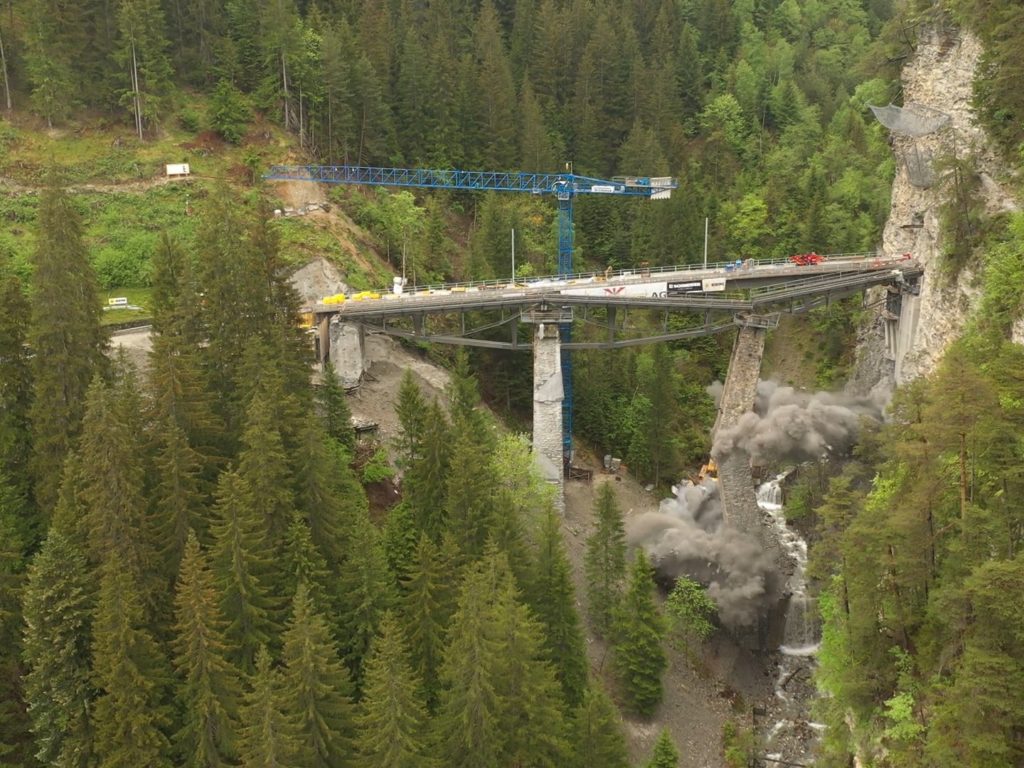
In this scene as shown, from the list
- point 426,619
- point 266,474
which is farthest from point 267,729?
point 266,474

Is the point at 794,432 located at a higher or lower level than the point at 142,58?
lower

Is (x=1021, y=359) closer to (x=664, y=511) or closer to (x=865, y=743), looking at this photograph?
(x=865, y=743)

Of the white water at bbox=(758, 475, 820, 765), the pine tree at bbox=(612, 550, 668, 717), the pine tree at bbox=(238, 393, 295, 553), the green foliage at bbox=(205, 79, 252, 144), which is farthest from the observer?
the green foliage at bbox=(205, 79, 252, 144)

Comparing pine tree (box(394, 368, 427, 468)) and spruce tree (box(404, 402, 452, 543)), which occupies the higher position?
→ pine tree (box(394, 368, 427, 468))

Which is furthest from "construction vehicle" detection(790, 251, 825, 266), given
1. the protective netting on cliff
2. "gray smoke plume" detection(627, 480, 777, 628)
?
"gray smoke plume" detection(627, 480, 777, 628)

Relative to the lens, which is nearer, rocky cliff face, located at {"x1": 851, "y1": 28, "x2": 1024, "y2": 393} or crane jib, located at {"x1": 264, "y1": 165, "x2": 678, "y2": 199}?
rocky cliff face, located at {"x1": 851, "y1": 28, "x2": 1024, "y2": 393}

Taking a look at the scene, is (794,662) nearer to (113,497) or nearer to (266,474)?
(266,474)

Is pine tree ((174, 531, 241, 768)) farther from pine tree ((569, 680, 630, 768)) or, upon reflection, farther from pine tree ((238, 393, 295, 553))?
pine tree ((569, 680, 630, 768))
